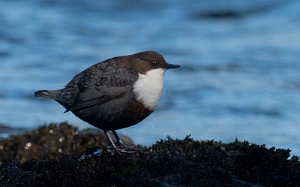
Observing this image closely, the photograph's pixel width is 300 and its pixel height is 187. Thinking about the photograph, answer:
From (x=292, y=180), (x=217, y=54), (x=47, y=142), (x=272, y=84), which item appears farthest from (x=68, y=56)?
(x=292, y=180)

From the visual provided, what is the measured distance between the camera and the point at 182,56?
573 inches

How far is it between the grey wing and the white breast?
0.07 meters

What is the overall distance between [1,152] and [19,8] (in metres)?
11.6

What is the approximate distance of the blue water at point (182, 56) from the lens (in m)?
10.8

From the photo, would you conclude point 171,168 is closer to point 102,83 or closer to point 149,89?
point 149,89

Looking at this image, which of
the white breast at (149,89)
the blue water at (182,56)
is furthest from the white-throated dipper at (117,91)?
the blue water at (182,56)

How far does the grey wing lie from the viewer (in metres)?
5.97

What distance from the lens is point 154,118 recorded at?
11156 millimetres

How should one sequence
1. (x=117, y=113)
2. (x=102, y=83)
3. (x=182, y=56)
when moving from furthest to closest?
(x=182, y=56) < (x=102, y=83) < (x=117, y=113)

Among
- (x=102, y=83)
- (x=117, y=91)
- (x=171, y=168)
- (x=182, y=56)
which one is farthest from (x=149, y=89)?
(x=182, y=56)

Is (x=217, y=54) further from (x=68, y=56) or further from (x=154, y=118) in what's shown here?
(x=154, y=118)

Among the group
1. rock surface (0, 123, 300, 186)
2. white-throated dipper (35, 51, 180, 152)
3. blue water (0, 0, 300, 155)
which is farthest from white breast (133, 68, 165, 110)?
blue water (0, 0, 300, 155)

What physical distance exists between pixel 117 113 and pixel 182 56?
879cm

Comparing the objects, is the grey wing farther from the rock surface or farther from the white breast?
the rock surface
